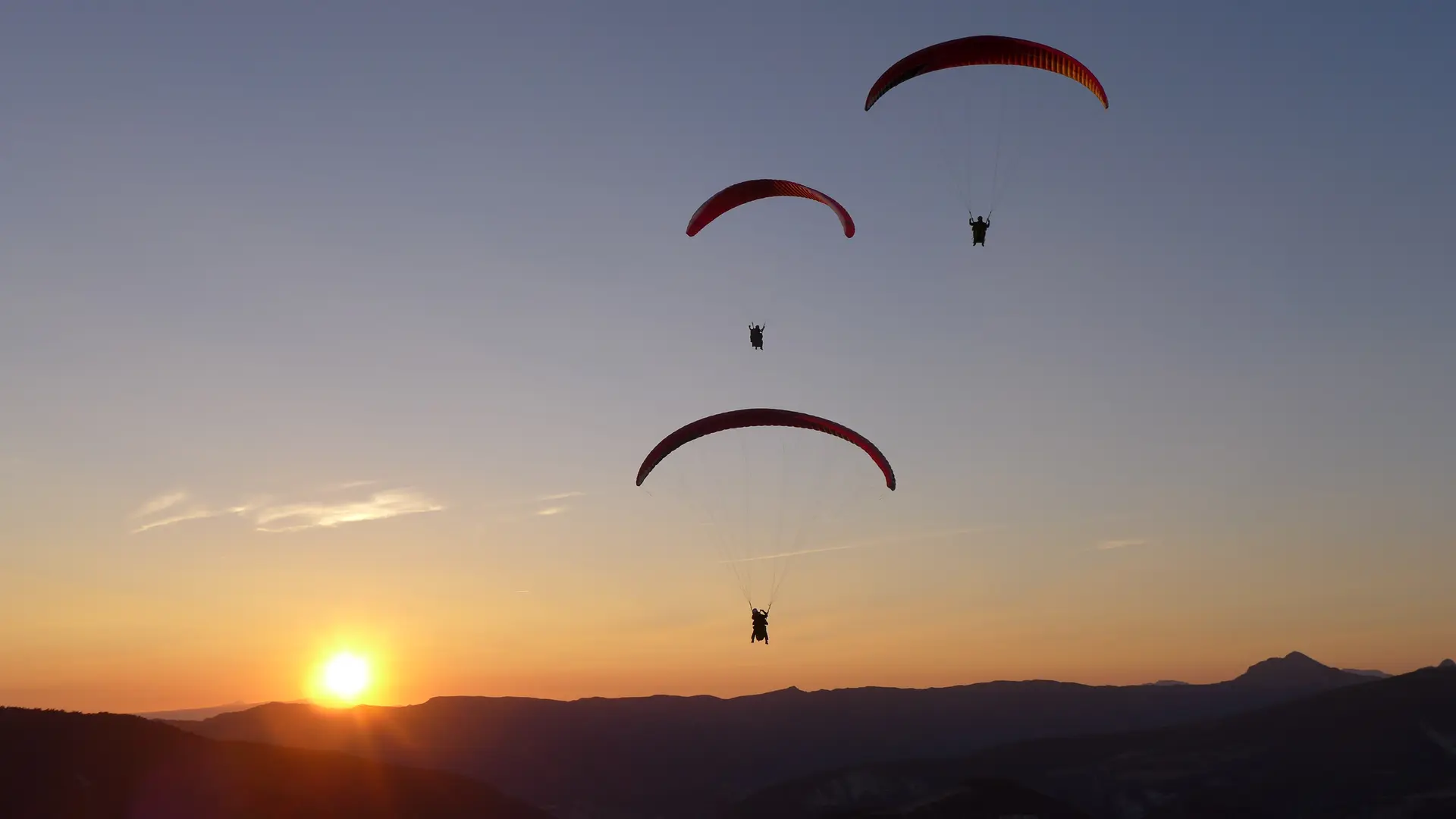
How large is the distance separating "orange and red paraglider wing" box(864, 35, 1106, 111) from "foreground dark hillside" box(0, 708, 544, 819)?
61.7m

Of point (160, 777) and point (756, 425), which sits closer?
point (756, 425)

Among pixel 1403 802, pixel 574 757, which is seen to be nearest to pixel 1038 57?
pixel 1403 802

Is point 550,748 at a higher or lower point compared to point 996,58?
lower

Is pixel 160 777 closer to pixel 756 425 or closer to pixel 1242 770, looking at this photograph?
pixel 756 425

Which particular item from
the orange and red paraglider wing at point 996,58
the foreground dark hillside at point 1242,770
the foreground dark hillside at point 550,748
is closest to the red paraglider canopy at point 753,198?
the orange and red paraglider wing at point 996,58

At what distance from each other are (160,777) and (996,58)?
6610cm

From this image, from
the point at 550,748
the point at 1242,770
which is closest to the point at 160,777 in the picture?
the point at 1242,770

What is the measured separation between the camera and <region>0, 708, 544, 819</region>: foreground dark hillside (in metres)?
64.3

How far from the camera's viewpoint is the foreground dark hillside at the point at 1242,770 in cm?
10419

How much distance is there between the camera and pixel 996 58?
3102cm

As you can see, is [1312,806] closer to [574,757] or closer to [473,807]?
[473,807]

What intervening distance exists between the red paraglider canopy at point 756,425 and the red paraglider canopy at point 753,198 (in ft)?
19.6

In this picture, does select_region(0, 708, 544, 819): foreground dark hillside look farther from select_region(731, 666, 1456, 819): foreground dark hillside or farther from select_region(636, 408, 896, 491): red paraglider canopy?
select_region(731, 666, 1456, 819): foreground dark hillside

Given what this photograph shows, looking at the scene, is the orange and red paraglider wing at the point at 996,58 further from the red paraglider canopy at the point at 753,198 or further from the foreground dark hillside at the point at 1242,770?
the foreground dark hillside at the point at 1242,770
